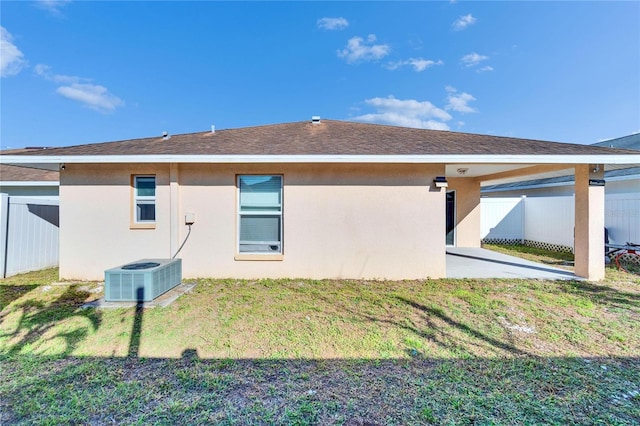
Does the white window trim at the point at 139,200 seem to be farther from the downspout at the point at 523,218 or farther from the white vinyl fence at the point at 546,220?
the downspout at the point at 523,218

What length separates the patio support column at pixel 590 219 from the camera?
244 inches

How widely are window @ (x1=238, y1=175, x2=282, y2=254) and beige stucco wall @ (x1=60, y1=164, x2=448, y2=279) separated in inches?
7.6

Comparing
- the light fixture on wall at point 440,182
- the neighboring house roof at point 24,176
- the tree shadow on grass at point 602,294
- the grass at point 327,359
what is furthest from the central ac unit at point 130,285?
the neighboring house roof at point 24,176

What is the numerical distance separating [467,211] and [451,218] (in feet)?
2.11

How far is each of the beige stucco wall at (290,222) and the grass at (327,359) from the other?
1.22 metres

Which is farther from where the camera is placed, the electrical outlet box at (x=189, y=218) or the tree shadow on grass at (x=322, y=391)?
the electrical outlet box at (x=189, y=218)

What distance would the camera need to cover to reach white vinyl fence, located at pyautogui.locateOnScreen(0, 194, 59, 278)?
6906mm

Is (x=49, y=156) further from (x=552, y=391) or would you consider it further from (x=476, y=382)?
(x=552, y=391)

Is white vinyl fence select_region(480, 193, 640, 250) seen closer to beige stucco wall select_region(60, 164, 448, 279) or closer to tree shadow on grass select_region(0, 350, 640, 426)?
beige stucco wall select_region(60, 164, 448, 279)

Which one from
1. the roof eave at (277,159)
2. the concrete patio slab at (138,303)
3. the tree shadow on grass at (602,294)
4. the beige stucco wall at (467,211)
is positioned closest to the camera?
the concrete patio slab at (138,303)

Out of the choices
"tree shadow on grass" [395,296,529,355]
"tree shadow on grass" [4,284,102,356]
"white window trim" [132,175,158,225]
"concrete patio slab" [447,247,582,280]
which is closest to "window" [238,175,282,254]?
"white window trim" [132,175,158,225]

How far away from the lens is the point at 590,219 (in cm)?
625

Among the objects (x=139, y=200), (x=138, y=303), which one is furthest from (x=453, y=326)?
(x=139, y=200)

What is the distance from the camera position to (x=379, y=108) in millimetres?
24359
